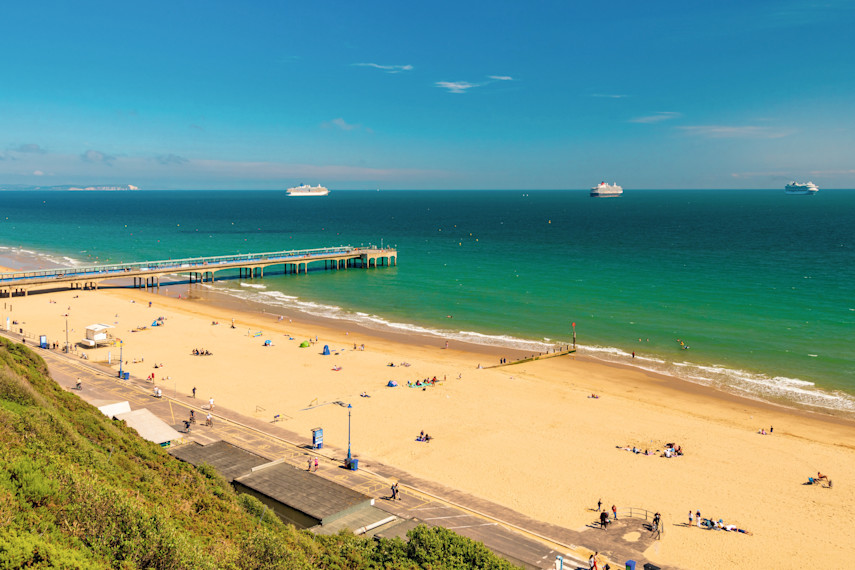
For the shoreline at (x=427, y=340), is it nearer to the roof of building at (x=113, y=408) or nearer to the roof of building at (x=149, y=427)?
the roof of building at (x=149, y=427)

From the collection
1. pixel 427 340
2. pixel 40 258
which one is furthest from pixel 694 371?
pixel 40 258

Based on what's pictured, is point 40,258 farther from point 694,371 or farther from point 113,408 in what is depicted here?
point 694,371

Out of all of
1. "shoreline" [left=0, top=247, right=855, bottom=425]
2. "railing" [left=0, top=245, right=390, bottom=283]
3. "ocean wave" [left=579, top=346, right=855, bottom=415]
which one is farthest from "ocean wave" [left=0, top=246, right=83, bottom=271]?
"ocean wave" [left=579, top=346, right=855, bottom=415]

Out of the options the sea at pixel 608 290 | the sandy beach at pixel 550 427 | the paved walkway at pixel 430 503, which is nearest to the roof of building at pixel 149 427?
the paved walkway at pixel 430 503

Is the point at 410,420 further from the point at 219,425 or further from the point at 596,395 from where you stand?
the point at 596,395

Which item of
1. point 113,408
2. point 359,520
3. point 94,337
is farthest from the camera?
point 94,337

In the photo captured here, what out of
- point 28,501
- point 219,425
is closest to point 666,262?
point 219,425
